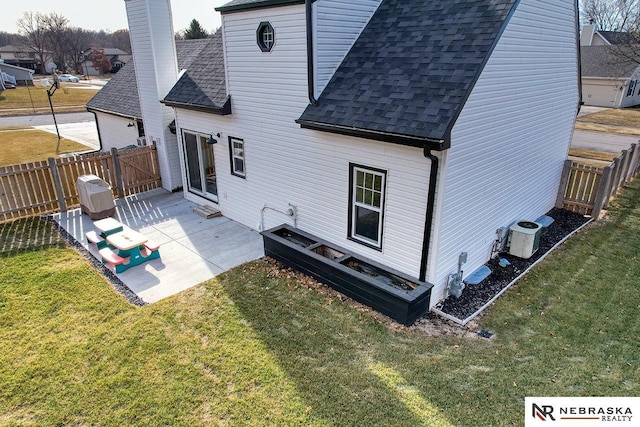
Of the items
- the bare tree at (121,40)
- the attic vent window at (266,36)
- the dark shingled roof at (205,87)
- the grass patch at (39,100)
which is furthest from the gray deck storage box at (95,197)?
the bare tree at (121,40)

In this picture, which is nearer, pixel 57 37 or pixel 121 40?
pixel 57 37

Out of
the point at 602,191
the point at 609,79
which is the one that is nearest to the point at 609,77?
the point at 609,79

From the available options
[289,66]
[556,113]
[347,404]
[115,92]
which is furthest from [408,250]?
[115,92]

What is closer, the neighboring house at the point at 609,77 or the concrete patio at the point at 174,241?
the concrete patio at the point at 174,241

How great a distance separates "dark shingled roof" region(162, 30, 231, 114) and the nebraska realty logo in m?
8.55

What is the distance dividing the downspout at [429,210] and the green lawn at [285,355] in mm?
1199

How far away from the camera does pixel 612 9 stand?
4619 centimetres

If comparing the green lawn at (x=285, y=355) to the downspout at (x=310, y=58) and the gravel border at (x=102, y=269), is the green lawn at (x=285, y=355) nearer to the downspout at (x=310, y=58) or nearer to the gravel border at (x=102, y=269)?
the gravel border at (x=102, y=269)

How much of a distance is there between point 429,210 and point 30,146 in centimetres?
2320

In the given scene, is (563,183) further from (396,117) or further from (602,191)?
(396,117)

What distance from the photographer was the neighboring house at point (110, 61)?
8629 centimetres

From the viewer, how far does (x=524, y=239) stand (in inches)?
340

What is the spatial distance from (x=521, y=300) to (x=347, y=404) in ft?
14.0

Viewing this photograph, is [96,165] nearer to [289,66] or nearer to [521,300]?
[289,66]
